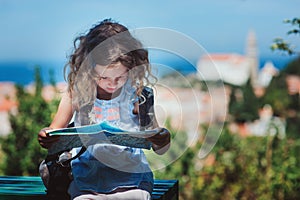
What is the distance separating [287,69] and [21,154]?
970 inches

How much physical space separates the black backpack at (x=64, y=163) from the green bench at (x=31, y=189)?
10 centimetres

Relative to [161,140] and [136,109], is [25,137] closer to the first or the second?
[136,109]

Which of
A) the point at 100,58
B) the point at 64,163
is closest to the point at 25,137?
the point at 64,163

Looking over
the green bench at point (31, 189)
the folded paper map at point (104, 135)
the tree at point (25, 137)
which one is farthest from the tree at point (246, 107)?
the folded paper map at point (104, 135)

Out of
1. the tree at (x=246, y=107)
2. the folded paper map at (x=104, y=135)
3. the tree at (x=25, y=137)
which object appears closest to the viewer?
the folded paper map at (x=104, y=135)

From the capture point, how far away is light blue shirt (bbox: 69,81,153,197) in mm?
1409

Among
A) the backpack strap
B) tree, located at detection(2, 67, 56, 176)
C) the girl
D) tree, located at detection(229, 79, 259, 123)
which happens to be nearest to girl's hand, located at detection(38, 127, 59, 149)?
the girl

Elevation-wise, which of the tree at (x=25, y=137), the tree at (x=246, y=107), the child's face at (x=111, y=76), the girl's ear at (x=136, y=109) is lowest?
the tree at (x=246, y=107)

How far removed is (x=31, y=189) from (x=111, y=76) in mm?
521

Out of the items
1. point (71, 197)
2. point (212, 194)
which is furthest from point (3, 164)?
point (71, 197)

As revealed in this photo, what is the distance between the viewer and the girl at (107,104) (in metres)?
1.40

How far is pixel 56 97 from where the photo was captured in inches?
123

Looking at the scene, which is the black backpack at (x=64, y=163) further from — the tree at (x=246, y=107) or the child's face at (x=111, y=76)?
the tree at (x=246, y=107)

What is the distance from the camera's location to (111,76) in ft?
4.58
